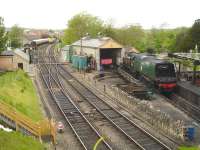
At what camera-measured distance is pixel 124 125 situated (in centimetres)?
2336

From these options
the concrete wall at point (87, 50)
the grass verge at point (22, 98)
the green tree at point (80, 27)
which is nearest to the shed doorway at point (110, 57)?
the concrete wall at point (87, 50)

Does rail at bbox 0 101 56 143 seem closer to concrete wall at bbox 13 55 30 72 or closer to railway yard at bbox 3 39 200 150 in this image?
railway yard at bbox 3 39 200 150

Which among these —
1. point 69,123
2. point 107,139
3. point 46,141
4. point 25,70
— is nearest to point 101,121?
point 69,123

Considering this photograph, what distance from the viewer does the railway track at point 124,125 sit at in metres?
19.2

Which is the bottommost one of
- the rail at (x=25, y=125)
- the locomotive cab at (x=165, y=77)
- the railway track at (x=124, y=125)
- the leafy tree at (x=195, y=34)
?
the railway track at (x=124, y=125)

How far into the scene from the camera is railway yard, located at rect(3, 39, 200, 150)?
20.0 metres

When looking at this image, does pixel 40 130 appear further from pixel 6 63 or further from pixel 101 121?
pixel 6 63

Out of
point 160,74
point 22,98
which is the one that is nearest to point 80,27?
point 160,74

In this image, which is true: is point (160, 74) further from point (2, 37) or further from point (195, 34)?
point (195, 34)

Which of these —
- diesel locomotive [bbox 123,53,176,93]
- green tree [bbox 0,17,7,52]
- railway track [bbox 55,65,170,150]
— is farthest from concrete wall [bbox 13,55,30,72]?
diesel locomotive [bbox 123,53,176,93]

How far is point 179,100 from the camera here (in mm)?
30641

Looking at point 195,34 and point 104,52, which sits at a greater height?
point 195,34

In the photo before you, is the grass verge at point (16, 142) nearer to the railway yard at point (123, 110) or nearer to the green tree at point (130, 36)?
the railway yard at point (123, 110)

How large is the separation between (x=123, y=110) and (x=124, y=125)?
4239 mm
